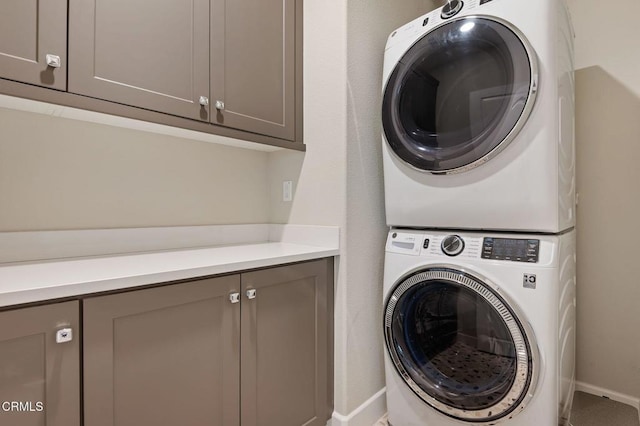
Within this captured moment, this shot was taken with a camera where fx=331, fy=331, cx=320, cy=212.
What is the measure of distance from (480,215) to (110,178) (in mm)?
1552

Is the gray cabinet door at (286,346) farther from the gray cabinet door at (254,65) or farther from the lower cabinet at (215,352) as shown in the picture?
the gray cabinet door at (254,65)

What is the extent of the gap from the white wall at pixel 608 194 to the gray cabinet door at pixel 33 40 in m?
2.46

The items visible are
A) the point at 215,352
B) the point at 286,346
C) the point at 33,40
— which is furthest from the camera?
the point at 286,346

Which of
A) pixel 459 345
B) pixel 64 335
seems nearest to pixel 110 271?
pixel 64 335

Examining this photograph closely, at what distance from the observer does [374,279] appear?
1721 mm

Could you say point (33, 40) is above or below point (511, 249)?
above

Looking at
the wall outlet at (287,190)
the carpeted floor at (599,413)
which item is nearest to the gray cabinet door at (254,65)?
the wall outlet at (287,190)

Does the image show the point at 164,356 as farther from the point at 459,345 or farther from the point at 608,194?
the point at 608,194

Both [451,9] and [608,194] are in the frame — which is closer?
[451,9]

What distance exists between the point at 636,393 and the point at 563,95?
1.63m

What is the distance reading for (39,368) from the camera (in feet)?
2.64

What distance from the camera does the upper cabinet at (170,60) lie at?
39.1 inches

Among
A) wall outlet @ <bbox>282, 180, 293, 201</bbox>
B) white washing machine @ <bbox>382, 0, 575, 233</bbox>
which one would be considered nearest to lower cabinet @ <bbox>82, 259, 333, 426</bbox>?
wall outlet @ <bbox>282, 180, 293, 201</bbox>

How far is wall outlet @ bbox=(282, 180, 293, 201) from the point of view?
6.03ft
